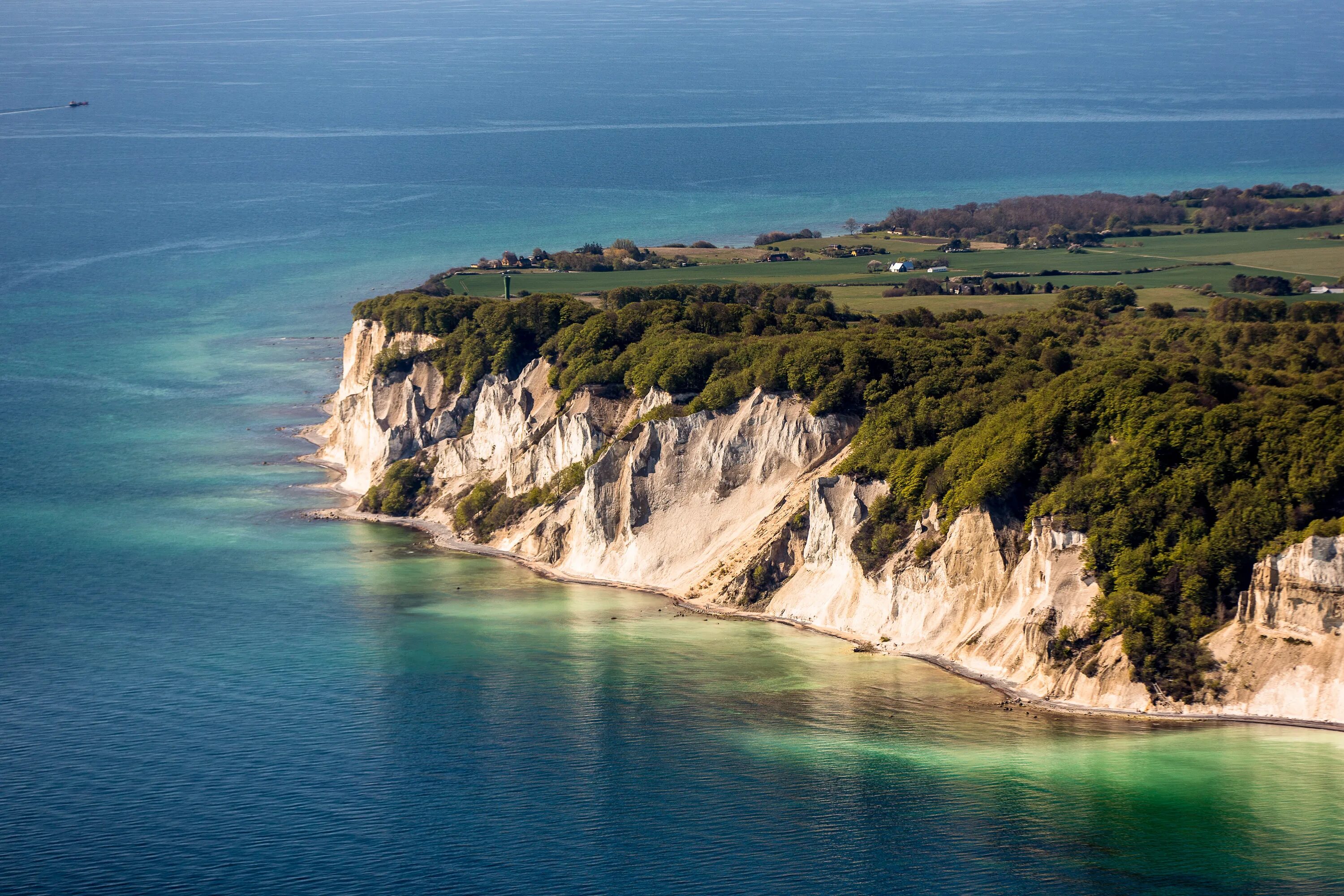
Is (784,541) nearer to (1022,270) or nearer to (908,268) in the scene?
(908,268)

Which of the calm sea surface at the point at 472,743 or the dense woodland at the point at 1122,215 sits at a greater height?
the dense woodland at the point at 1122,215

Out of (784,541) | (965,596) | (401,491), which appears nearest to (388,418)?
(401,491)

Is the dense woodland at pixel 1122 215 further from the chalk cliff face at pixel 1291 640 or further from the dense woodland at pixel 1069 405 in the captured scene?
the chalk cliff face at pixel 1291 640

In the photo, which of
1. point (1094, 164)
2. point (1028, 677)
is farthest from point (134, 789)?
point (1094, 164)

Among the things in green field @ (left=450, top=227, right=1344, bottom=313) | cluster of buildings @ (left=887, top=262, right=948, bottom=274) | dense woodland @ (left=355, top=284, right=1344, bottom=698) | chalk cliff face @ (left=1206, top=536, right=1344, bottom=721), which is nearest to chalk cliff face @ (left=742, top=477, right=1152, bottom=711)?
dense woodland @ (left=355, top=284, right=1344, bottom=698)

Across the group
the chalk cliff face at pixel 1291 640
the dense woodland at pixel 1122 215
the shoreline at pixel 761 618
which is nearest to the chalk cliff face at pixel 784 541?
the chalk cliff face at pixel 1291 640

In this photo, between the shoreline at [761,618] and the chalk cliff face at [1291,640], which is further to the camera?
the shoreline at [761,618]
